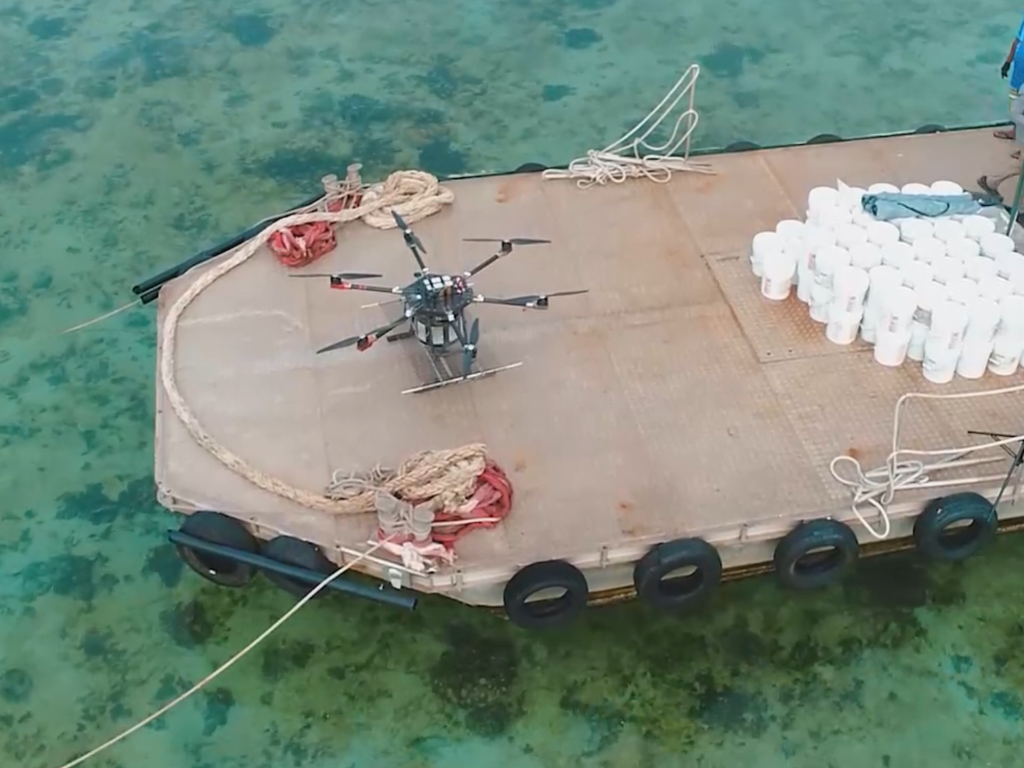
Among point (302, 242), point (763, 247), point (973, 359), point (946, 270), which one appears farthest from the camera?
point (302, 242)

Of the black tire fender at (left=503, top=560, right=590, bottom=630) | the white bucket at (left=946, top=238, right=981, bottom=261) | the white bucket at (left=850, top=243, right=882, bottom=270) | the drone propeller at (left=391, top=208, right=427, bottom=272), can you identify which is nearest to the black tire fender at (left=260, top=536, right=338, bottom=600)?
the black tire fender at (left=503, top=560, right=590, bottom=630)

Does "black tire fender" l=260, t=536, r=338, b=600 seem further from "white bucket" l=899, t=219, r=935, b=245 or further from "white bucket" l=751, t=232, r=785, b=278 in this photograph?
"white bucket" l=899, t=219, r=935, b=245

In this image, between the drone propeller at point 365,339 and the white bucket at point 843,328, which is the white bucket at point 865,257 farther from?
the drone propeller at point 365,339

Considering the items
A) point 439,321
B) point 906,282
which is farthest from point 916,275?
point 439,321

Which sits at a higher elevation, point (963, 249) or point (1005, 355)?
point (963, 249)

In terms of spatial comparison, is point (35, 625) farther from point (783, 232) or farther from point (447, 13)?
point (447, 13)

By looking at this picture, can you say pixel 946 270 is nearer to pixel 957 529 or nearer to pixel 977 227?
pixel 977 227

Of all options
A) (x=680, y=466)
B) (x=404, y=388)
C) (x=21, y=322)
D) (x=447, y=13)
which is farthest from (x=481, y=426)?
(x=447, y=13)
